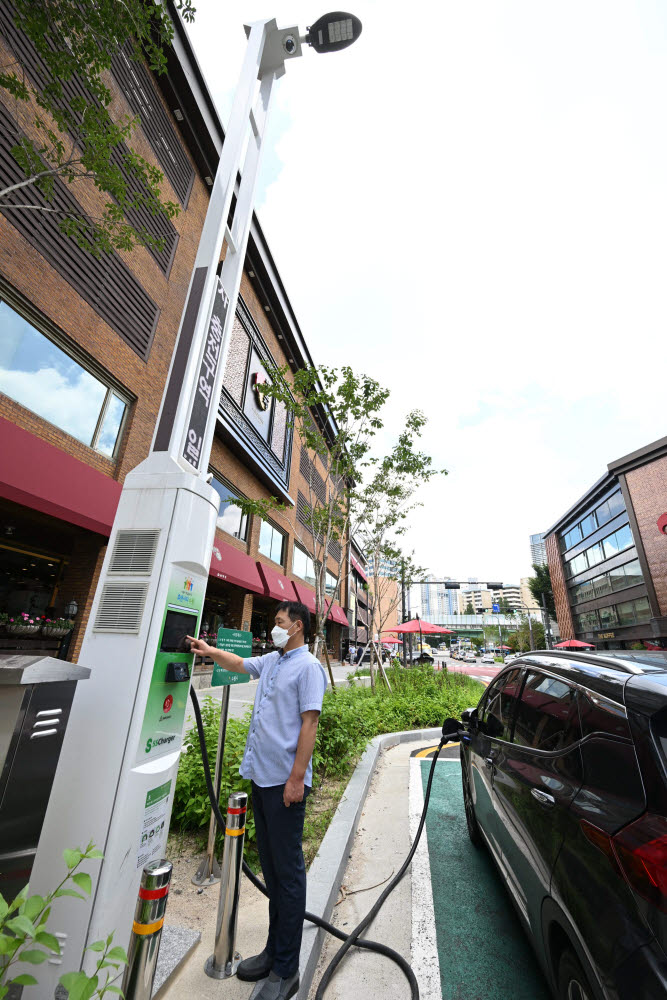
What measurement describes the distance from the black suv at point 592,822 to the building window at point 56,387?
9.37 meters

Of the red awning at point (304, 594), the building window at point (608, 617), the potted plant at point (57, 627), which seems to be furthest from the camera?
the building window at point (608, 617)

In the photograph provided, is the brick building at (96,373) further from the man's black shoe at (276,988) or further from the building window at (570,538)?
the building window at (570,538)

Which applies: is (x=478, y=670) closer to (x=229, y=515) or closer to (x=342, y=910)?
(x=229, y=515)

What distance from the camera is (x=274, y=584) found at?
57.5 feet

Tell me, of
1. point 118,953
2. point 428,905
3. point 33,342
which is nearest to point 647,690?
point 118,953

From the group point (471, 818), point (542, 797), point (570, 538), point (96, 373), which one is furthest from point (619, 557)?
point (542, 797)

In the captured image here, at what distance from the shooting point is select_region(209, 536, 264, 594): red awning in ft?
40.8

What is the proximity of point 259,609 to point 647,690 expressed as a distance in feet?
70.6

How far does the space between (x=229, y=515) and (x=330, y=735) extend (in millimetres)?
11018

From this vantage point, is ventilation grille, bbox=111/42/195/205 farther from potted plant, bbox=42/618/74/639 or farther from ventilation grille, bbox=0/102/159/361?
potted plant, bbox=42/618/74/639

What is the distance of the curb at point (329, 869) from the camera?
244 cm

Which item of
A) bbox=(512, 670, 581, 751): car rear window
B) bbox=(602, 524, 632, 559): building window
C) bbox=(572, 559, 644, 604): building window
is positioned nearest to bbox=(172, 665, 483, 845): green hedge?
bbox=(512, 670, 581, 751): car rear window

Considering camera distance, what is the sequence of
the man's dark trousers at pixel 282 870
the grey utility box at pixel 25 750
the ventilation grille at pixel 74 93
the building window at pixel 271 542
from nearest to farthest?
the grey utility box at pixel 25 750
the man's dark trousers at pixel 282 870
the ventilation grille at pixel 74 93
the building window at pixel 271 542

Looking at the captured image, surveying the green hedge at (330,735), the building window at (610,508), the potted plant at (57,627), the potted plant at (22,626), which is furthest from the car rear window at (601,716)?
the building window at (610,508)
